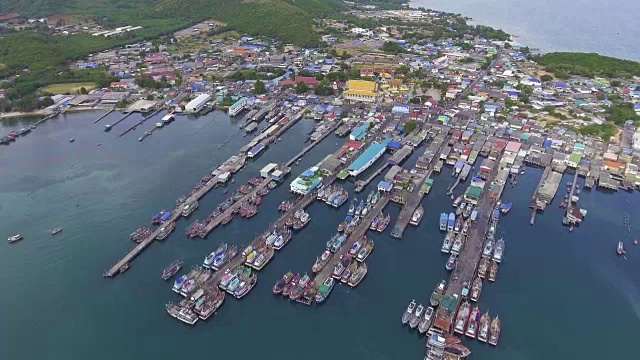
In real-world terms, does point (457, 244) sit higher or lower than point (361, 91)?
lower

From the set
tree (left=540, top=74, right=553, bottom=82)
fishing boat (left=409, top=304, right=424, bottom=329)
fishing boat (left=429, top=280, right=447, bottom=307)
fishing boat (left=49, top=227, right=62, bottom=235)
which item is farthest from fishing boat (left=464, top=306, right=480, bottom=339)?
tree (left=540, top=74, right=553, bottom=82)

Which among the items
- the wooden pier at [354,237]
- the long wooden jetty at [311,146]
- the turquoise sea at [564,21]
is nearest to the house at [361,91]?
the long wooden jetty at [311,146]

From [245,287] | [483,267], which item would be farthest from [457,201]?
[245,287]

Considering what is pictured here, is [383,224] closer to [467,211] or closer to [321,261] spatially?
[321,261]

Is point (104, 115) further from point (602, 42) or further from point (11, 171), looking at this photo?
point (602, 42)

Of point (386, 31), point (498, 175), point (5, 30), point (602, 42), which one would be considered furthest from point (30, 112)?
point (602, 42)

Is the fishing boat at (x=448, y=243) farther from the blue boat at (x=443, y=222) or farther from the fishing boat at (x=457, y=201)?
the fishing boat at (x=457, y=201)
